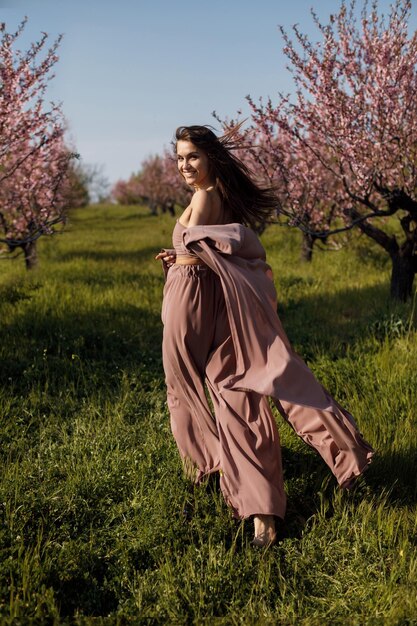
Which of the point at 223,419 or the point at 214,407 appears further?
the point at 214,407

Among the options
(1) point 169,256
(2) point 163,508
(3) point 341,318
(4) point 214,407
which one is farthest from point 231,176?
(3) point 341,318

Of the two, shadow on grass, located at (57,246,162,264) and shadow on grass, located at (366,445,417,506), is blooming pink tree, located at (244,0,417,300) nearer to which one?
shadow on grass, located at (366,445,417,506)

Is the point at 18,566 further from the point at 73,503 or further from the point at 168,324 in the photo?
the point at 168,324

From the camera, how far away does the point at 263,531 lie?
336 centimetres

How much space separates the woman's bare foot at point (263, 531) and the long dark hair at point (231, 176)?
70.8 inches

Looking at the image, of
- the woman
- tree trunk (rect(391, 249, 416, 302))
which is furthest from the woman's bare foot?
tree trunk (rect(391, 249, 416, 302))

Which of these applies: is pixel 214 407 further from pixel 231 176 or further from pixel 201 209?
pixel 231 176

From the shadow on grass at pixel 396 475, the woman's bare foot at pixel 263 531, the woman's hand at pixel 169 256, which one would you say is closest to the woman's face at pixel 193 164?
the woman's hand at pixel 169 256

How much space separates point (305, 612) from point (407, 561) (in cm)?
68

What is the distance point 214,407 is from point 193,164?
4.80 feet

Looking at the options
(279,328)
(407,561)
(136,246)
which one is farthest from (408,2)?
(136,246)

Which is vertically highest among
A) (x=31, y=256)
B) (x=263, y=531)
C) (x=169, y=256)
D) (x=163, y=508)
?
(x=169, y=256)

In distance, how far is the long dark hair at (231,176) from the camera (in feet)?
11.6

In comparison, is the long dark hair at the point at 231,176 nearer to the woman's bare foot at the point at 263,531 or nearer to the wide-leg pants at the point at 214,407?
the wide-leg pants at the point at 214,407
